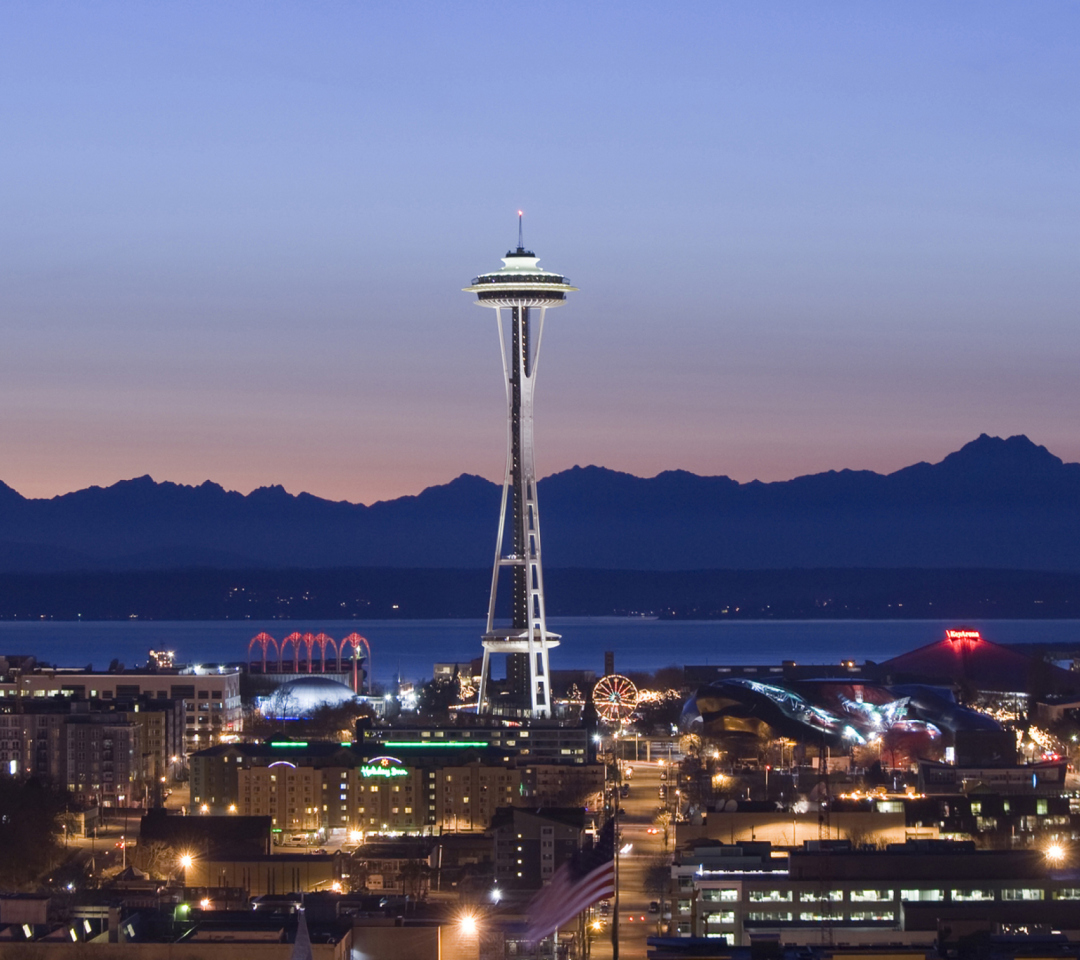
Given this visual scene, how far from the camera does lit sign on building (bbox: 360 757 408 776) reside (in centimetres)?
5528

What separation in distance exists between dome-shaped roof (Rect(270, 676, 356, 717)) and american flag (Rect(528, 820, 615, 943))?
57916 millimetres

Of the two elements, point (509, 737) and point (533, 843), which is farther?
point (509, 737)

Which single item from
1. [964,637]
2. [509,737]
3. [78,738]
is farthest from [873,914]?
[964,637]

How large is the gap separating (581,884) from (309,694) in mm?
63935

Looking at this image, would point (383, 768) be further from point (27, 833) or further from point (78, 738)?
point (27, 833)

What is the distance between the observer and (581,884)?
27.1 metres

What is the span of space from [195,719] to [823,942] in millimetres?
49894

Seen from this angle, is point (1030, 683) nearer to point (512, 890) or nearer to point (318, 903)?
point (512, 890)

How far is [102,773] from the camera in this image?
6234 centimetres

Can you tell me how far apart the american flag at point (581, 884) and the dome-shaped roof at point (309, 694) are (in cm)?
5792

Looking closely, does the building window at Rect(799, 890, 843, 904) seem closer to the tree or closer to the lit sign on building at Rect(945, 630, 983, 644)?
the tree

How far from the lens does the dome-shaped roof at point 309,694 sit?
289 feet

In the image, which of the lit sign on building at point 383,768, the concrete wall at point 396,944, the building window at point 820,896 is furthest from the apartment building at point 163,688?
the concrete wall at point 396,944

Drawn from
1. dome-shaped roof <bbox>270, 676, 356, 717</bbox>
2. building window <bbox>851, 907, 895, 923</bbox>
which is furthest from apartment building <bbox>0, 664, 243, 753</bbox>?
building window <bbox>851, 907, 895, 923</bbox>
